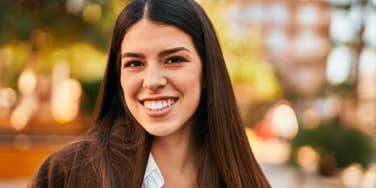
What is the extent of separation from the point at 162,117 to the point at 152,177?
0.22m

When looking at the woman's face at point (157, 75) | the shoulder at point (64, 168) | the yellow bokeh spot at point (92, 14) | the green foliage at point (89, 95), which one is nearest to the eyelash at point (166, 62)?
the woman's face at point (157, 75)

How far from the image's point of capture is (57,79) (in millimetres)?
15344

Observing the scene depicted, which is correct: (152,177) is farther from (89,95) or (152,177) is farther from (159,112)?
(89,95)

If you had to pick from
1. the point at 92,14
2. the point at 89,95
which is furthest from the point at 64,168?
the point at 89,95

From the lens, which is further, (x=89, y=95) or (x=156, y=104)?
(x=89, y=95)

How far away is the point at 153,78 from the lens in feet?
6.27

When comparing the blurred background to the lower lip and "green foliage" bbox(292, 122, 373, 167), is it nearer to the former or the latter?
"green foliage" bbox(292, 122, 373, 167)

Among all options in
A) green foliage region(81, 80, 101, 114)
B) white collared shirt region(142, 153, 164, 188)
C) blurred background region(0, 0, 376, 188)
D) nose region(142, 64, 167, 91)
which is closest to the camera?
nose region(142, 64, 167, 91)

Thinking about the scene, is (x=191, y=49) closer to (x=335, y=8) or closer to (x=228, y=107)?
(x=228, y=107)

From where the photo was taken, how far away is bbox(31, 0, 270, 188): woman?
1.95m

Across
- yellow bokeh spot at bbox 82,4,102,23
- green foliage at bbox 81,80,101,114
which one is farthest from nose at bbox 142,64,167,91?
green foliage at bbox 81,80,101,114

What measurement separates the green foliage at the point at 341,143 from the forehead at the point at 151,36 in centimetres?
849

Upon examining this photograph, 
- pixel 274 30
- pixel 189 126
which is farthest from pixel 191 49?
pixel 274 30

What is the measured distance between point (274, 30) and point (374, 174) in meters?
59.1
